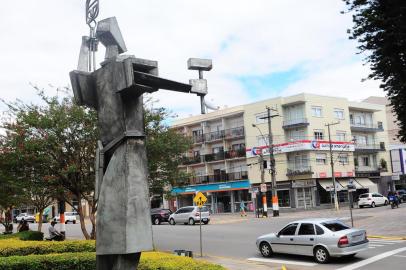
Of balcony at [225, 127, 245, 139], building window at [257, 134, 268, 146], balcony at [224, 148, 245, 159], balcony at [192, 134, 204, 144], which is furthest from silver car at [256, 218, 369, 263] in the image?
balcony at [192, 134, 204, 144]

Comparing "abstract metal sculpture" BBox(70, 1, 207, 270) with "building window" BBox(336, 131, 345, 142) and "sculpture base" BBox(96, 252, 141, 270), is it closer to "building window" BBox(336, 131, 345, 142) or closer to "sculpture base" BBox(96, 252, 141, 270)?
"sculpture base" BBox(96, 252, 141, 270)

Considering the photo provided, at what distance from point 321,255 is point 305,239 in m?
0.78

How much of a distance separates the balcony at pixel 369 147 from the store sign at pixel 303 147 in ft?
6.78

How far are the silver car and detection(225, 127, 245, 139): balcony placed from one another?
3987 cm

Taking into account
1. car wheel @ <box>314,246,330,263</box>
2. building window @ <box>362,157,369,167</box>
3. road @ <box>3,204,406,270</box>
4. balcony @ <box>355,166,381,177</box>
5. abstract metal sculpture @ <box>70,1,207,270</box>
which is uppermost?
building window @ <box>362,157,369,167</box>

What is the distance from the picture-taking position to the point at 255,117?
54562mm

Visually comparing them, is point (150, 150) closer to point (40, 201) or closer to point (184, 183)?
point (184, 183)

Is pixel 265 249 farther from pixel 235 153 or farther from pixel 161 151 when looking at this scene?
pixel 235 153

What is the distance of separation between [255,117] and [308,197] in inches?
434

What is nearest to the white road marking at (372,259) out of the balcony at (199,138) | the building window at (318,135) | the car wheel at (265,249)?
the car wheel at (265,249)

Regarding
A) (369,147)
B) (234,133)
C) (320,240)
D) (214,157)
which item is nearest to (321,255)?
(320,240)

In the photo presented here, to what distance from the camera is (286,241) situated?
53.3ft

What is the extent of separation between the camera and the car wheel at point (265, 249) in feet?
55.6

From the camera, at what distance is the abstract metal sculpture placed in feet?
19.5
